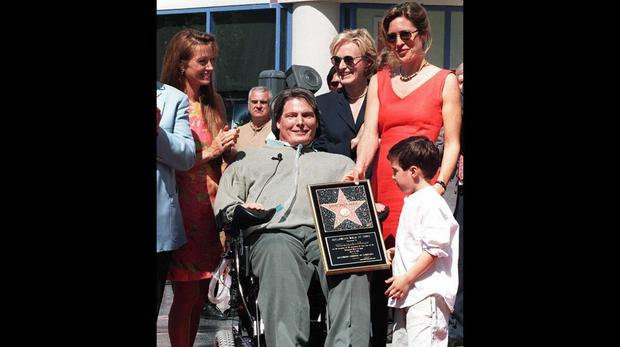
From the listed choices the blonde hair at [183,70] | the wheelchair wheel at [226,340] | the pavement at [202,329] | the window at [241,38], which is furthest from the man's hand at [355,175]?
the window at [241,38]

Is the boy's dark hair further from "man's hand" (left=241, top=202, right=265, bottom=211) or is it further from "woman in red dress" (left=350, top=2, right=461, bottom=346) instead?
"man's hand" (left=241, top=202, right=265, bottom=211)

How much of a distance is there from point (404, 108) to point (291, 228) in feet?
2.61

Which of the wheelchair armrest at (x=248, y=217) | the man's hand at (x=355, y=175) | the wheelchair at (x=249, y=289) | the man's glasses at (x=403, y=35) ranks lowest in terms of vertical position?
the wheelchair at (x=249, y=289)

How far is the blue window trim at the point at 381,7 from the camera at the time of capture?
16.8m

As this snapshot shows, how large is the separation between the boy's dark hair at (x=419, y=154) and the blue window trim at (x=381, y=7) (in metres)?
10.9

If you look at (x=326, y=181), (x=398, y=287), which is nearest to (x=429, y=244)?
(x=398, y=287)

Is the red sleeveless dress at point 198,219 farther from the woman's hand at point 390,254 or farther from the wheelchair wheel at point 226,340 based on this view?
the woman's hand at point 390,254

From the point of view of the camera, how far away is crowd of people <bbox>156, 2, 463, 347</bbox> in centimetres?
585

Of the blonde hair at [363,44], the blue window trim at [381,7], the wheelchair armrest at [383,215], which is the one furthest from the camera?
the blue window trim at [381,7]

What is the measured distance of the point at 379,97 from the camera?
6289mm

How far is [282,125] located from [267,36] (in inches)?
447

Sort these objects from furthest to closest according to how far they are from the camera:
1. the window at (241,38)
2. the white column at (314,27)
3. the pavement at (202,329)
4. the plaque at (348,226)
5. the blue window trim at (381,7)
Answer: the window at (241,38)
the white column at (314,27)
the blue window trim at (381,7)
the pavement at (202,329)
the plaque at (348,226)

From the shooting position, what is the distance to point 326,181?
20.5ft
